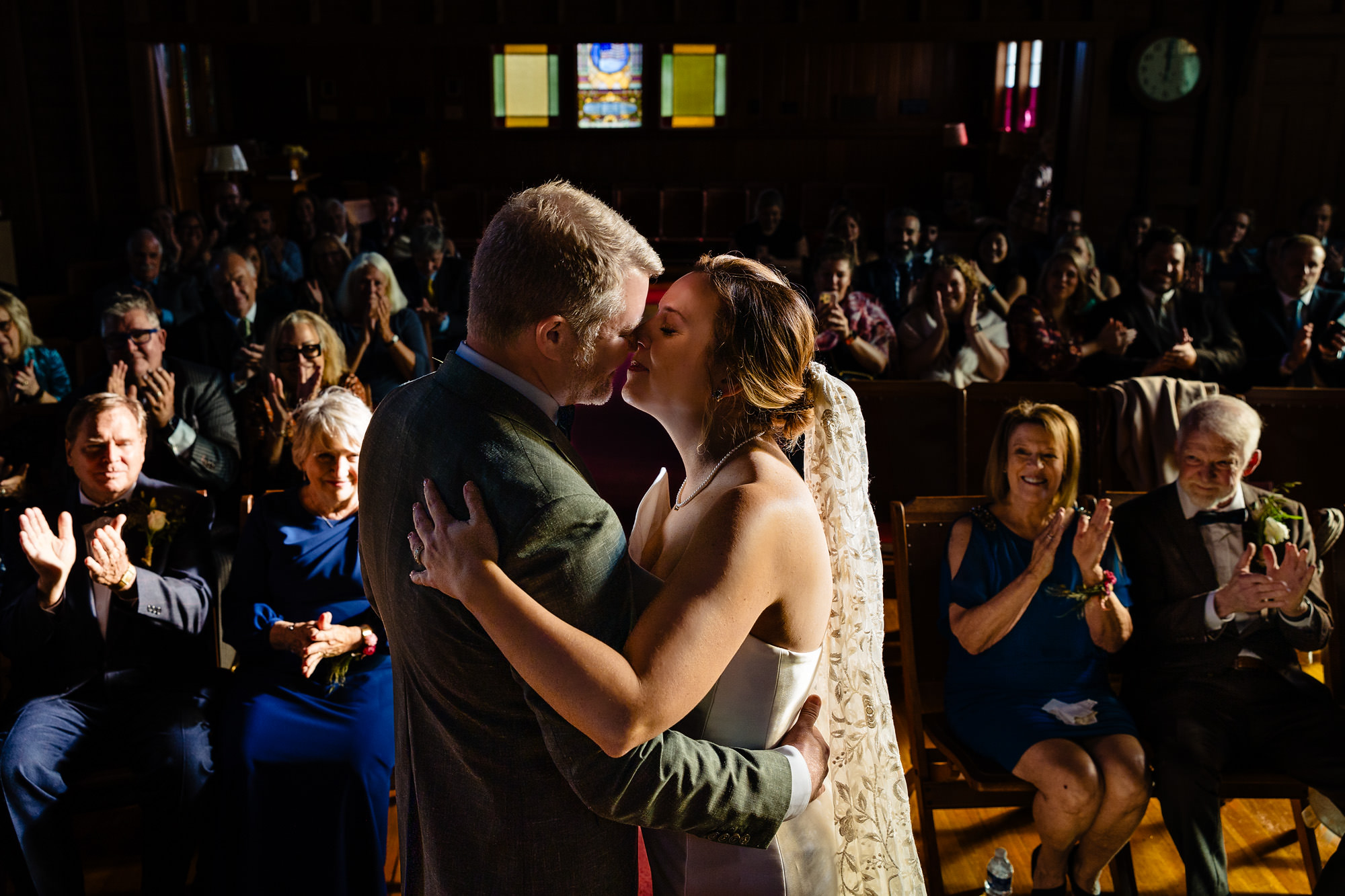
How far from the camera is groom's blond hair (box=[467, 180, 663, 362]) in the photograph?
133 cm

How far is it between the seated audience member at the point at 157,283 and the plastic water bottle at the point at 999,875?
229 inches

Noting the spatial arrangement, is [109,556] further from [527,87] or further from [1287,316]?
[527,87]

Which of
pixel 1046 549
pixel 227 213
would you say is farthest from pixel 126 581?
pixel 227 213

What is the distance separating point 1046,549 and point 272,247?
6777 mm

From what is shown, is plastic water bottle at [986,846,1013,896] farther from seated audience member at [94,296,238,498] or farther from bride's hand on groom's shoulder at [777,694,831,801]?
seated audience member at [94,296,238,498]

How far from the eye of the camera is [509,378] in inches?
54.4

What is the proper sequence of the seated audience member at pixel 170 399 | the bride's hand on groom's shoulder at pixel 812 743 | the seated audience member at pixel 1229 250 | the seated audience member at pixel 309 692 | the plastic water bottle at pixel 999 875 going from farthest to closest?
the seated audience member at pixel 1229 250
the seated audience member at pixel 170 399
the seated audience member at pixel 309 692
the plastic water bottle at pixel 999 875
the bride's hand on groom's shoulder at pixel 812 743

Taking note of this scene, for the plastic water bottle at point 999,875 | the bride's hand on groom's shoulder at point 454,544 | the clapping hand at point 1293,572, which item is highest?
the bride's hand on groom's shoulder at point 454,544

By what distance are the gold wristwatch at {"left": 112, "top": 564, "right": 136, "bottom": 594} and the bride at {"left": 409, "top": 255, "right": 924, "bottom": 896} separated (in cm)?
154

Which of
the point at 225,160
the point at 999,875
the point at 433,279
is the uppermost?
the point at 225,160

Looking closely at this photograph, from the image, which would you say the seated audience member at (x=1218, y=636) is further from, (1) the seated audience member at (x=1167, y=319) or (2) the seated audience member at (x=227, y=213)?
(2) the seated audience member at (x=227, y=213)

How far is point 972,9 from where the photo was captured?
29.5 ft

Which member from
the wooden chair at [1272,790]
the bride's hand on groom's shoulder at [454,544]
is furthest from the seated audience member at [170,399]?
the wooden chair at [1272,790]

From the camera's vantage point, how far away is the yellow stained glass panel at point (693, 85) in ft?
49.7
